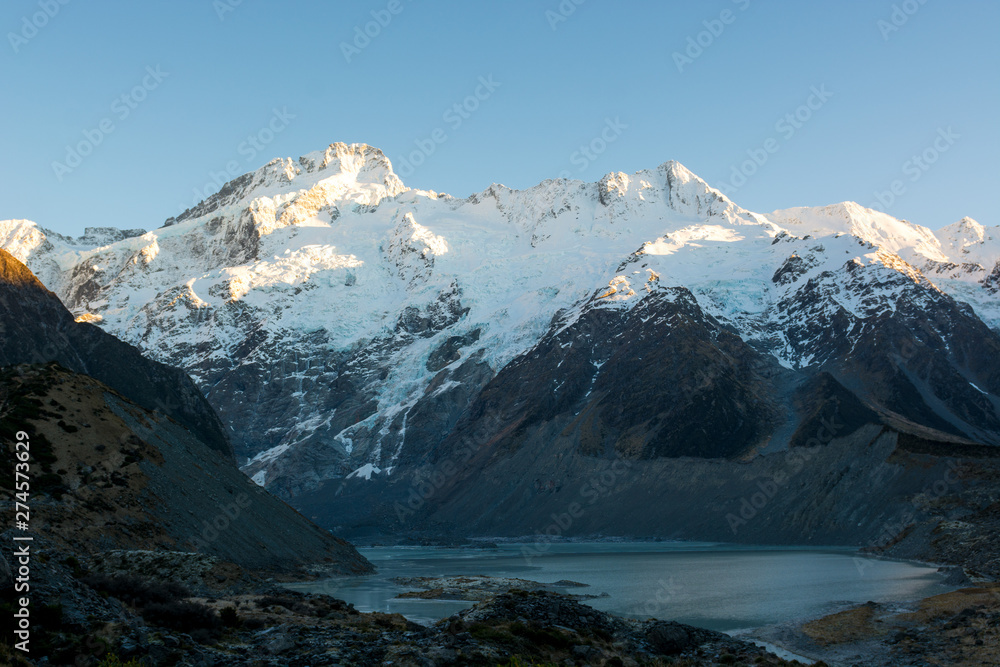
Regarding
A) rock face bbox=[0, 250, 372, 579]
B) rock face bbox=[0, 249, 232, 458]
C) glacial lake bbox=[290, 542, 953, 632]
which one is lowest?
glacial lake bbox=[290, 542, 953, 632]

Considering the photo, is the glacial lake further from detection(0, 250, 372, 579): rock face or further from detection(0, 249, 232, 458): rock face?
detection(0, 249, 232, 458): rock face

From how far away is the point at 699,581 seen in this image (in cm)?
9244

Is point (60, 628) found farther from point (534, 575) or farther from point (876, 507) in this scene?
point (876, 507)

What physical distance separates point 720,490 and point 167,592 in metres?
160

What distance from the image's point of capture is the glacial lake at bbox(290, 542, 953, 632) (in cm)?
6775

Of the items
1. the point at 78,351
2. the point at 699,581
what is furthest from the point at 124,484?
the point at 78,351

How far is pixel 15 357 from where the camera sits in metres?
119

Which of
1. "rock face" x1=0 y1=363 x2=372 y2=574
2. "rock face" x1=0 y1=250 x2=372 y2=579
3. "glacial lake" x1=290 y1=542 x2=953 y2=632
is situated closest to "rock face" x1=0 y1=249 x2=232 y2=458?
"rock face" x1=0 y1=250 x2=372 y2=579

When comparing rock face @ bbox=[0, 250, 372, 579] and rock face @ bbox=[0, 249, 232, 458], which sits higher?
rock face @ bbox=[0, 249, 232, 458]

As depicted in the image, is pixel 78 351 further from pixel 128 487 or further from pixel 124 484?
pixel 128 487

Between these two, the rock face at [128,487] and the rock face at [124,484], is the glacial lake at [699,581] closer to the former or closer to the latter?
the rock face at [128,487]

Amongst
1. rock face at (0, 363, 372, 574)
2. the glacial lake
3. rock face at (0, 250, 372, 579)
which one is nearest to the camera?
rock face at (0, 363, 372, 574)

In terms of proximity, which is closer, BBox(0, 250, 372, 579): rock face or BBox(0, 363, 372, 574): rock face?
BBox(0, 363, 372, 574): rock face

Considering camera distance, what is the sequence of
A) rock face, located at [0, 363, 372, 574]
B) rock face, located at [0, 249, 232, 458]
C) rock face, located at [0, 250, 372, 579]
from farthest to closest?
rock face, located at [0, 249, 232, 458]
rock face, located at [0, 250, 372, 579]
rock face, located at [0, 363, 372, 574]
